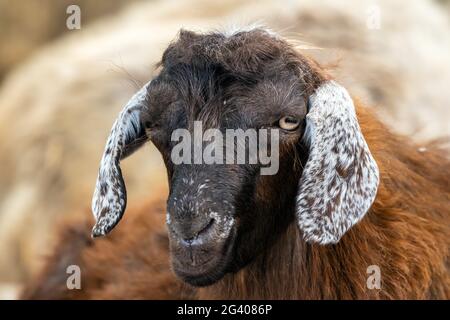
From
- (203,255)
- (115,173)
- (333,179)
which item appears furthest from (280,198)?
(115,173)

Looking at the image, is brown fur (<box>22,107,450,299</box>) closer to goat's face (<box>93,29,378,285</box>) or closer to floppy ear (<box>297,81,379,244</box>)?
goat's face (<box>93,29,378,285</box>)

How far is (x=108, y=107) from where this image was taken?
11.6 metres

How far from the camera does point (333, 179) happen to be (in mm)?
4734

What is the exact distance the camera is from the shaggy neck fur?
206 inches

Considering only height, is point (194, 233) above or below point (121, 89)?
below

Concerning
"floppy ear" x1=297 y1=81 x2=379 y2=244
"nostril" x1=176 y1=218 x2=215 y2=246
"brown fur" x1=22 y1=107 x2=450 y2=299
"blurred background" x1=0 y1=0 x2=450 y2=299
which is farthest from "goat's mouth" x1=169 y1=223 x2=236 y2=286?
"blurred background" x1=0 y1=0 x2=450 y2=299

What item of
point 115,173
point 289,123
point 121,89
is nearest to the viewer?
point 289,123

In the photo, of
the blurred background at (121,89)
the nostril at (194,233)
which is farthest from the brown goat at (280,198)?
the blurred background at (121,89)

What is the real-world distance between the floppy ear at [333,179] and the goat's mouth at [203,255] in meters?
0.43

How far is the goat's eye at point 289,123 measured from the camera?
480cm

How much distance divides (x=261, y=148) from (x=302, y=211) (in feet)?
1.30

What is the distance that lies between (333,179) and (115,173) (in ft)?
4.27

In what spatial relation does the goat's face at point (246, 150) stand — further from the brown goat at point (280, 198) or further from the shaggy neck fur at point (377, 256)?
the shaggy neck fur at point (377, 256)

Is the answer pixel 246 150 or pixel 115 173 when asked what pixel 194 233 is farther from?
pixel 115 173
